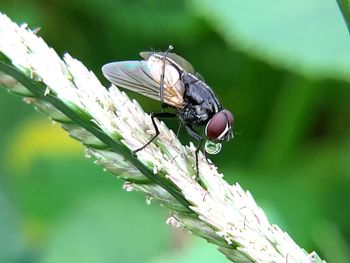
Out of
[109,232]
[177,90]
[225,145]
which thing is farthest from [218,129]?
[225,145]

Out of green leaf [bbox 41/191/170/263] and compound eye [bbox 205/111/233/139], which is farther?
green leaf [bbox 41/191/170/263]

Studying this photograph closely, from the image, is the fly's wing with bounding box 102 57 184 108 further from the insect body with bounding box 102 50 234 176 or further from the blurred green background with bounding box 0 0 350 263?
the blurred green background with bounding box 0 0 350 263

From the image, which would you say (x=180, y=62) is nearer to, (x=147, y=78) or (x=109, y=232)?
(x=147, y=78)

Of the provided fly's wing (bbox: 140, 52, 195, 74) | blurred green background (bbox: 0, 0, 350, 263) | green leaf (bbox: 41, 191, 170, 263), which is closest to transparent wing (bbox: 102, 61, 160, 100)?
fly's wing (bbox: 140, 52, 195, 74)

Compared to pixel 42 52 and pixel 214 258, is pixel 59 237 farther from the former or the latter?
pixel 42 52

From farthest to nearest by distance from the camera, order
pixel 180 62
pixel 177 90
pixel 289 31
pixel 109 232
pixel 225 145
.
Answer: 1. pixel 225 145
2. pixel 289 31
3. pixel 109 232
4. pixel 180 62
5. pixel 177 90

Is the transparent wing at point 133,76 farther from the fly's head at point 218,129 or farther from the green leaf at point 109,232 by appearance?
the green leaf at point 109,232
